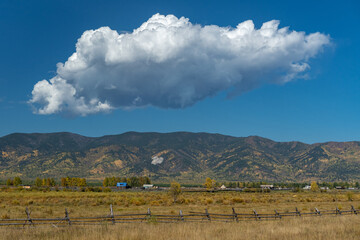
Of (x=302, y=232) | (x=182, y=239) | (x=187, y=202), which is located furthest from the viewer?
(x=187, y=202)

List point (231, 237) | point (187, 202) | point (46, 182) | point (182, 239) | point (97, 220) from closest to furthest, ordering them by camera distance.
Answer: point (182, 239) < point (231, 237) < point (97, 220) < point (187, 202) < point (46, 182)

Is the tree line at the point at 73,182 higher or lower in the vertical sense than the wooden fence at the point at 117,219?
lower

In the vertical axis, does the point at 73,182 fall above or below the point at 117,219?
below

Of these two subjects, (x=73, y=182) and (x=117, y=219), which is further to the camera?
(x=73, y=182)

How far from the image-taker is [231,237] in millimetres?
17953

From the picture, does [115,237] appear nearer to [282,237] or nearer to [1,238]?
[1,238]

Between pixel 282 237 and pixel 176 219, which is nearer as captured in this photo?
pixel 282 237

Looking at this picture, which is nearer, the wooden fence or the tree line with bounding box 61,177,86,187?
the wooden fence

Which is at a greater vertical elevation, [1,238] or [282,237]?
[1,238]

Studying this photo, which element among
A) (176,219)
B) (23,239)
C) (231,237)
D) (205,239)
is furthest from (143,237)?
(176,219)

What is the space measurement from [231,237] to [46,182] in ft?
601

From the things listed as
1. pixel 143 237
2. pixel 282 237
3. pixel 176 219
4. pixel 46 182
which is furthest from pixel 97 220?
pixel 46 182

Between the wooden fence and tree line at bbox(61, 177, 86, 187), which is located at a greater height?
the wooden fence

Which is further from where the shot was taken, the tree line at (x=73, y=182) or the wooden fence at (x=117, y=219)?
the tree line at (x=73, y=182)
